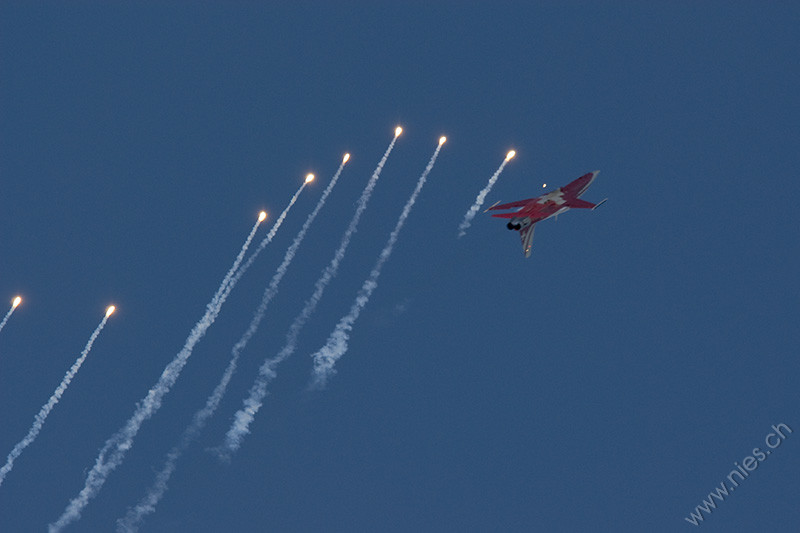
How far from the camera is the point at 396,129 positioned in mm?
116750

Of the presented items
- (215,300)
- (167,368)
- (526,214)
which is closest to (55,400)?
(167,368)

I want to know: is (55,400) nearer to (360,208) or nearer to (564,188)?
(360,208)

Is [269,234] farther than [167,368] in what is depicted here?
Yes

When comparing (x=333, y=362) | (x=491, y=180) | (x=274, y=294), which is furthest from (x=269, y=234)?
(x=491, y=180)

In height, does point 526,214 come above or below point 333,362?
above

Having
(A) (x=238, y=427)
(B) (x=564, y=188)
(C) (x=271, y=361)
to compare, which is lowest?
(A) (x=238, y=427)

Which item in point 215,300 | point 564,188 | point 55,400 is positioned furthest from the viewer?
point 564,188

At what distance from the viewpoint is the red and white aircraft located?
11481 centimetres

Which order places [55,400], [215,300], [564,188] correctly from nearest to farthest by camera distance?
[55,400] → [215,300] → [564,188]

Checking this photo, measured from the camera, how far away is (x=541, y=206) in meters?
116

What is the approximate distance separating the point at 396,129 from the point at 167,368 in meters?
35.0

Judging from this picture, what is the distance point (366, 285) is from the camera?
118375mm

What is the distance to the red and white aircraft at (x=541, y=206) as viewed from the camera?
114812 millimetres

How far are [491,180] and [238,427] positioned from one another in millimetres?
39337
